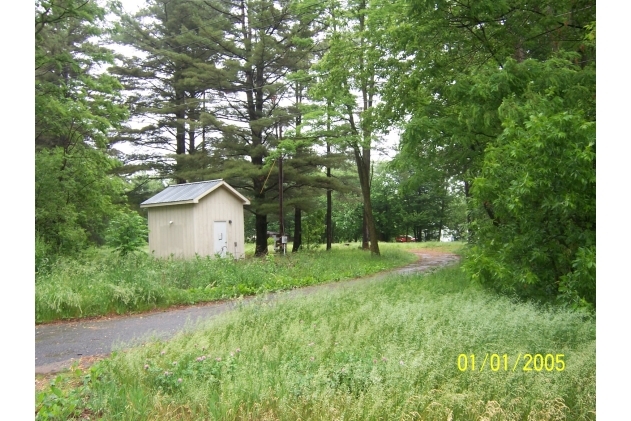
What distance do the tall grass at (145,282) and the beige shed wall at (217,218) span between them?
283 cm

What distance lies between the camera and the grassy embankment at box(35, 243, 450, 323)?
6.99m

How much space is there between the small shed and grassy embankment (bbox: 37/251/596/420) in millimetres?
9626

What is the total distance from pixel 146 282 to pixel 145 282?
0.02 m

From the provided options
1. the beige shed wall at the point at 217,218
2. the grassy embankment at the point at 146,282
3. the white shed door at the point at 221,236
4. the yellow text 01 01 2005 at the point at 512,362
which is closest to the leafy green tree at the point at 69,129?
the grassy embankment at the point at 146,282

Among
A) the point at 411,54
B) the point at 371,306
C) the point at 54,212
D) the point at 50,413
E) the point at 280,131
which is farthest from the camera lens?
the point at 280,131

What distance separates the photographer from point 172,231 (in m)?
15.1

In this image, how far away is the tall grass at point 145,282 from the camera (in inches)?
275

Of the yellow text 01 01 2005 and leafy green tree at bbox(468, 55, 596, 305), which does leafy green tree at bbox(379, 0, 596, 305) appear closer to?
leafy green tree at bbox(468, 55, 596, 305)

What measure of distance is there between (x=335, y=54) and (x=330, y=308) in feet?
25.7

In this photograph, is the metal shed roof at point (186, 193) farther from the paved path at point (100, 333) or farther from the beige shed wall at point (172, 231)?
the paved path at point (100, 333)

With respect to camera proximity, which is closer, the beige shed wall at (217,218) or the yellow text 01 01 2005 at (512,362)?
the yellow text 01 01 2005 at (512,362)

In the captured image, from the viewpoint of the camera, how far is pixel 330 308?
6164mm
